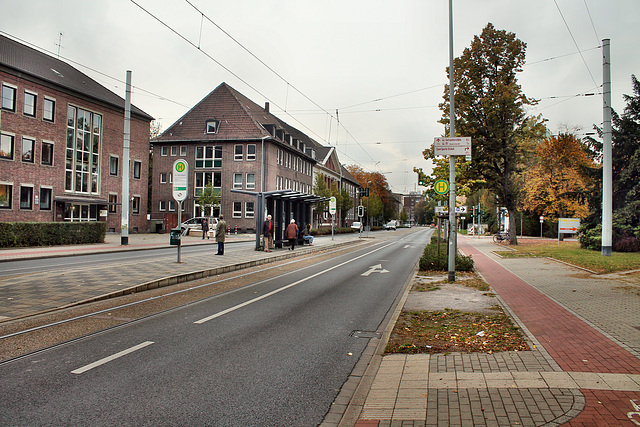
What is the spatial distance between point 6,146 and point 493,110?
1313 inches

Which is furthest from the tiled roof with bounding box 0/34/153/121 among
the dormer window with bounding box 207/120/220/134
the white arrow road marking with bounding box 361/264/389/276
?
the white arrow road marking with bounding box 361/264/389/276

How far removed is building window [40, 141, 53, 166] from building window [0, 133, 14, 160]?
2564 mm

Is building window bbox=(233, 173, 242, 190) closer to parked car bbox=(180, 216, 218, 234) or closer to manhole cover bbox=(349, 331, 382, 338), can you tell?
parked car bbox=(180, 216, 218, 234)

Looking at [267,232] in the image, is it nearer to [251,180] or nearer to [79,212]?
[79,212]

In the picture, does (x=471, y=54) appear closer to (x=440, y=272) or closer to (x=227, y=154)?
(x=440, y=272)

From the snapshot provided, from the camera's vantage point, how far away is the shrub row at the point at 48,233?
68.3ft

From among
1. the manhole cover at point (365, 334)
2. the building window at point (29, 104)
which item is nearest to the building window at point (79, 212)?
the building window at point (29, 104)

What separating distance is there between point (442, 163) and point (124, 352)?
1703cm

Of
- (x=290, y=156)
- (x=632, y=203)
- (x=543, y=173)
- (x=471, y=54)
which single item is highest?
(x=471, y=54)

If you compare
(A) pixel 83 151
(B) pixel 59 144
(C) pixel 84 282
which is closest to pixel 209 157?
(A) pixel 83 151

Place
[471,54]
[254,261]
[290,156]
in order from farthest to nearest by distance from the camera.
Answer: [290,156]
[471,54]
[254,261]

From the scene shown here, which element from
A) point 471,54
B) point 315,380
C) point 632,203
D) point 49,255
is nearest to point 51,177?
point 49,255

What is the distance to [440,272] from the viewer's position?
1504cm

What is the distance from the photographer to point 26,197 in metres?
31.6
